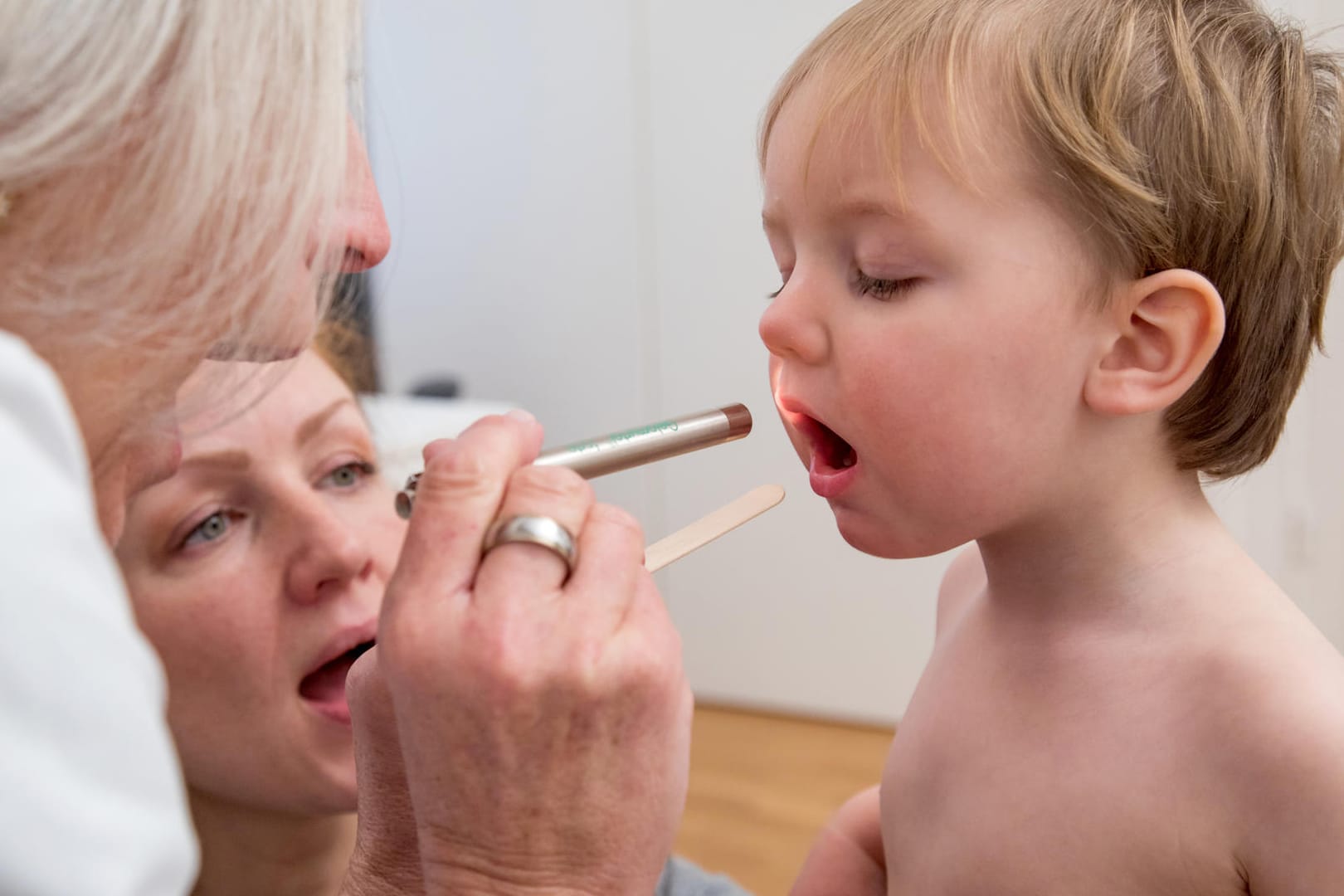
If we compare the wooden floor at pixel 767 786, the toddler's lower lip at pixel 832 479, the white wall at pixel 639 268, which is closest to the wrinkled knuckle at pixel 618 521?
the toddler's lower lip at pixel 832 479

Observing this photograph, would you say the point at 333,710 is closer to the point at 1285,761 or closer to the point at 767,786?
the point at 1285,761

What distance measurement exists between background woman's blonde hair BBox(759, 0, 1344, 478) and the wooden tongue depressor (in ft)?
0.80

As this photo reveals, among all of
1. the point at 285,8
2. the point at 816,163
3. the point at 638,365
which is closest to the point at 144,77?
the point at 285,8

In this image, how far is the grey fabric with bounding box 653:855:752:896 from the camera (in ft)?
3.46

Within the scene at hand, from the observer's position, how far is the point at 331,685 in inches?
39.4

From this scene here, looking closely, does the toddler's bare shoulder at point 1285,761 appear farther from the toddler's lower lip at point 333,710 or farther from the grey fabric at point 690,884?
the toddler's lower lip at point 333,710

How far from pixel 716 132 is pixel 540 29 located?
524mm

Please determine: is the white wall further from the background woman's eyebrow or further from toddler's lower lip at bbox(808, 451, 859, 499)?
toddler's lower lip at bbox(808, 451, 859, 499)

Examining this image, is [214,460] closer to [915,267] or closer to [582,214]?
[915,267]

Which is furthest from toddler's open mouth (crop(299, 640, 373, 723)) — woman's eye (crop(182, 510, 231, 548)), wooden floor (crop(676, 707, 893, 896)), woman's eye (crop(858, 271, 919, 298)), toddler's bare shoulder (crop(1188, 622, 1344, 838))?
wooden floor (crop(676, 707, 893, 896))

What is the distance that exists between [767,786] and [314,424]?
4.10 feet

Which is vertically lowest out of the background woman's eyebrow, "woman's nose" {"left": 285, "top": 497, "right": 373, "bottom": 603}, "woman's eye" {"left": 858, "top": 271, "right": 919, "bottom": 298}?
"woman's nose" {"left": 285, "top": 497, "right": 373, "bottom": 603}

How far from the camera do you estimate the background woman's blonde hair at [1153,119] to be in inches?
26.3

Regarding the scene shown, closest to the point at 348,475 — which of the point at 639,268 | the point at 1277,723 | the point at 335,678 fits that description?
the point at 335,678
